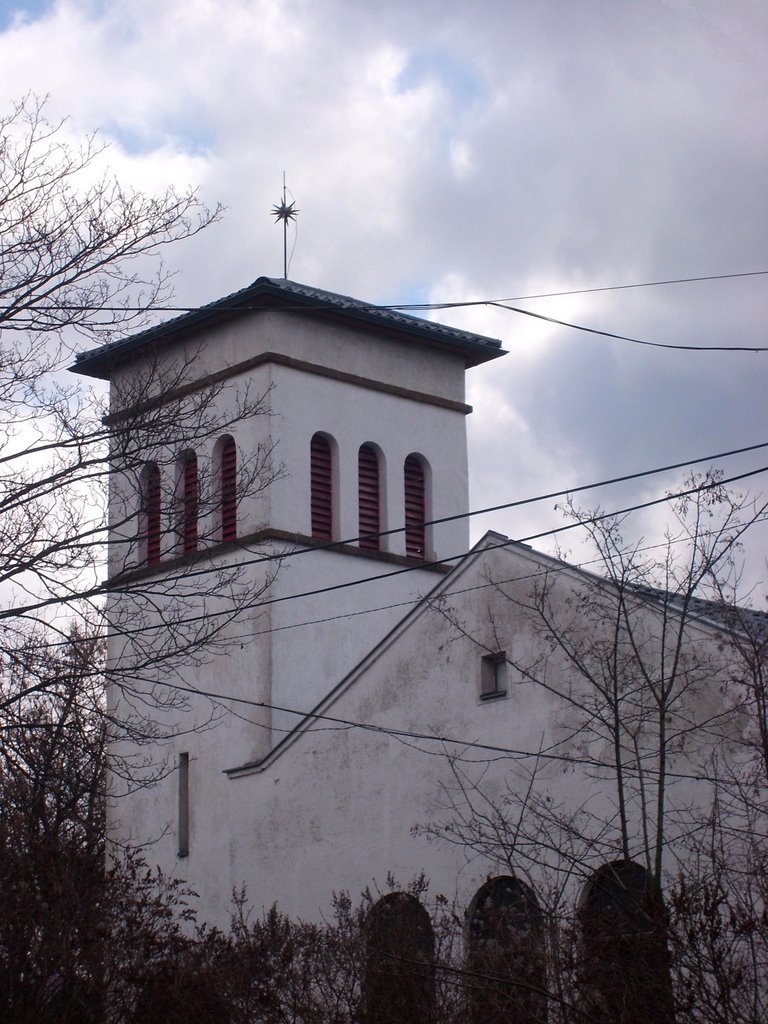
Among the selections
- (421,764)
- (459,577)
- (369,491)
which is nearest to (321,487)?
(369,491)

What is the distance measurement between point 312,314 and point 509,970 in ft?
55.8

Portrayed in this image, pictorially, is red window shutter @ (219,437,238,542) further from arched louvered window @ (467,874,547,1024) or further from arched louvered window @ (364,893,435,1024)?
arched louvered window @ (467,874,547,1024)

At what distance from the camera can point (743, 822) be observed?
16.9m

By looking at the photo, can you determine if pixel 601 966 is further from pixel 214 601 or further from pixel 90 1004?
pixel 214 601

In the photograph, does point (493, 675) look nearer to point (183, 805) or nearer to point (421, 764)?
point (421, 764)

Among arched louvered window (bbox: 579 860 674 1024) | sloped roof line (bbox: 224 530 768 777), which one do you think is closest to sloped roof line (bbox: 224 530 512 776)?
sloped roof line (bbox: 224 530 768 777)

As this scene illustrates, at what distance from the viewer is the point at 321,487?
1149 inches

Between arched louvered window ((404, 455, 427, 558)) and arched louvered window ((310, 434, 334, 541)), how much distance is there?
166 centimetres

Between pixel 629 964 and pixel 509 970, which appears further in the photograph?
pixel 509 970

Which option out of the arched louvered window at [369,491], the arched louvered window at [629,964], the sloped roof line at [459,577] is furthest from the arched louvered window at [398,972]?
the arched louvered window at [369,491]

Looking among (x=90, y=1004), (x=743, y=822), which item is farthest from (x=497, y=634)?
(x=90, y=1004)

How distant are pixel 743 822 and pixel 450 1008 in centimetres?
348

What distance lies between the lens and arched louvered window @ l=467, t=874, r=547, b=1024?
13120mm

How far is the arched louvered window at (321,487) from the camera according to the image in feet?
95.0
